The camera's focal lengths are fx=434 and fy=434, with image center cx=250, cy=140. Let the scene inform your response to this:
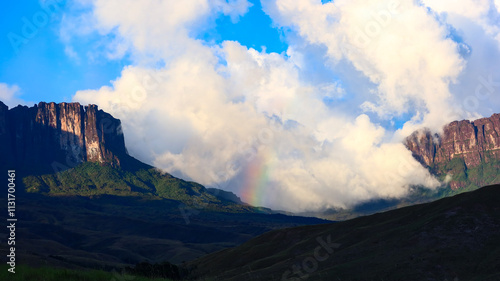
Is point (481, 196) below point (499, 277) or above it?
above

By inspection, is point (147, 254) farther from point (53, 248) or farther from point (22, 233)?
point (22, 233)

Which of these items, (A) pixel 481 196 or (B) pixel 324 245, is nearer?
(A) pixel 481 196

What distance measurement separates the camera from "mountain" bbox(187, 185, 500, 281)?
42219 millimetres

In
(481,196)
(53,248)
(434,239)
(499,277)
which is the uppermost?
(53,248)

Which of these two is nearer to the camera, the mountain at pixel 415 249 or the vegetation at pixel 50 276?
the vegetation at pixel 50 276

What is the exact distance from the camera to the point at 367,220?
79.8 metres

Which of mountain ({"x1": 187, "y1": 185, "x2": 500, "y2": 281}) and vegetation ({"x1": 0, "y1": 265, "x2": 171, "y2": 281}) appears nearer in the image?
vegetation ({"x1": 0, "y1": 265, "x2": 171, "y2": 281})

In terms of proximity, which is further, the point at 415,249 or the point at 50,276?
the point at 415,249

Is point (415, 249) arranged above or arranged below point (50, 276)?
below

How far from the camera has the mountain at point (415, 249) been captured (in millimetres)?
42219

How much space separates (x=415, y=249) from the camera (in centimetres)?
4884

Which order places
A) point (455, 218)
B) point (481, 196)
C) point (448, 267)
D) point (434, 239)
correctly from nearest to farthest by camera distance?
point (448, 267)
point (434, 239)
point (455, 218)
point (481, 196)

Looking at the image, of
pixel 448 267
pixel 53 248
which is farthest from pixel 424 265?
pixel 53 248

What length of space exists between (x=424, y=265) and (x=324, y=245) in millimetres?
24666
